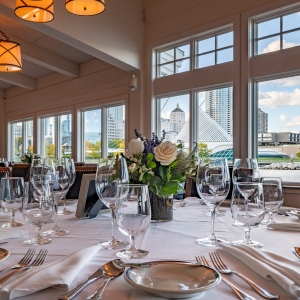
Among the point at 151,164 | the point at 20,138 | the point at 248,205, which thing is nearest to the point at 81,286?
the point at 248,205

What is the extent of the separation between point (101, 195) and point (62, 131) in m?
6.69

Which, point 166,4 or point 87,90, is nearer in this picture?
point 166,4

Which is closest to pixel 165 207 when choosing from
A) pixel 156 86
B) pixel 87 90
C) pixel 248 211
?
pixel 248 211

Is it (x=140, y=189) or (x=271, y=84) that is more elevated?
(x=271, y=84)

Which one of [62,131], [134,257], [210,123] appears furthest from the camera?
[62,131]

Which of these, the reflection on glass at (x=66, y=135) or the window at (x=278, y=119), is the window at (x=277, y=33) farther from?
the reflection on glass at (x=66, y=135)

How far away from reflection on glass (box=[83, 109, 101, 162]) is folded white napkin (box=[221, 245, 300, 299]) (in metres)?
5.73

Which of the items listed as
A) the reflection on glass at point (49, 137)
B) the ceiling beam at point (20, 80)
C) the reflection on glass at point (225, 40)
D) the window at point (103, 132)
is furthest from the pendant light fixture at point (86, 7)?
the ceiling beam at point (20, 80)

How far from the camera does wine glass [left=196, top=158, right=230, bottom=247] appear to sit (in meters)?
1.05

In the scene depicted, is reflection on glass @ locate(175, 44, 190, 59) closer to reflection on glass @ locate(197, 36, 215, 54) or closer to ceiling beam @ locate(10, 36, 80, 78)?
reflection on glass @ locate(197, 36, 215, 54)

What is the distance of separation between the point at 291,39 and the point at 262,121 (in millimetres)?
1005

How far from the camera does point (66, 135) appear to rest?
7340 millimetres

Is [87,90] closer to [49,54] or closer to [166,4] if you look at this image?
[49,54]

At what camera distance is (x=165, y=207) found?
1.30m
